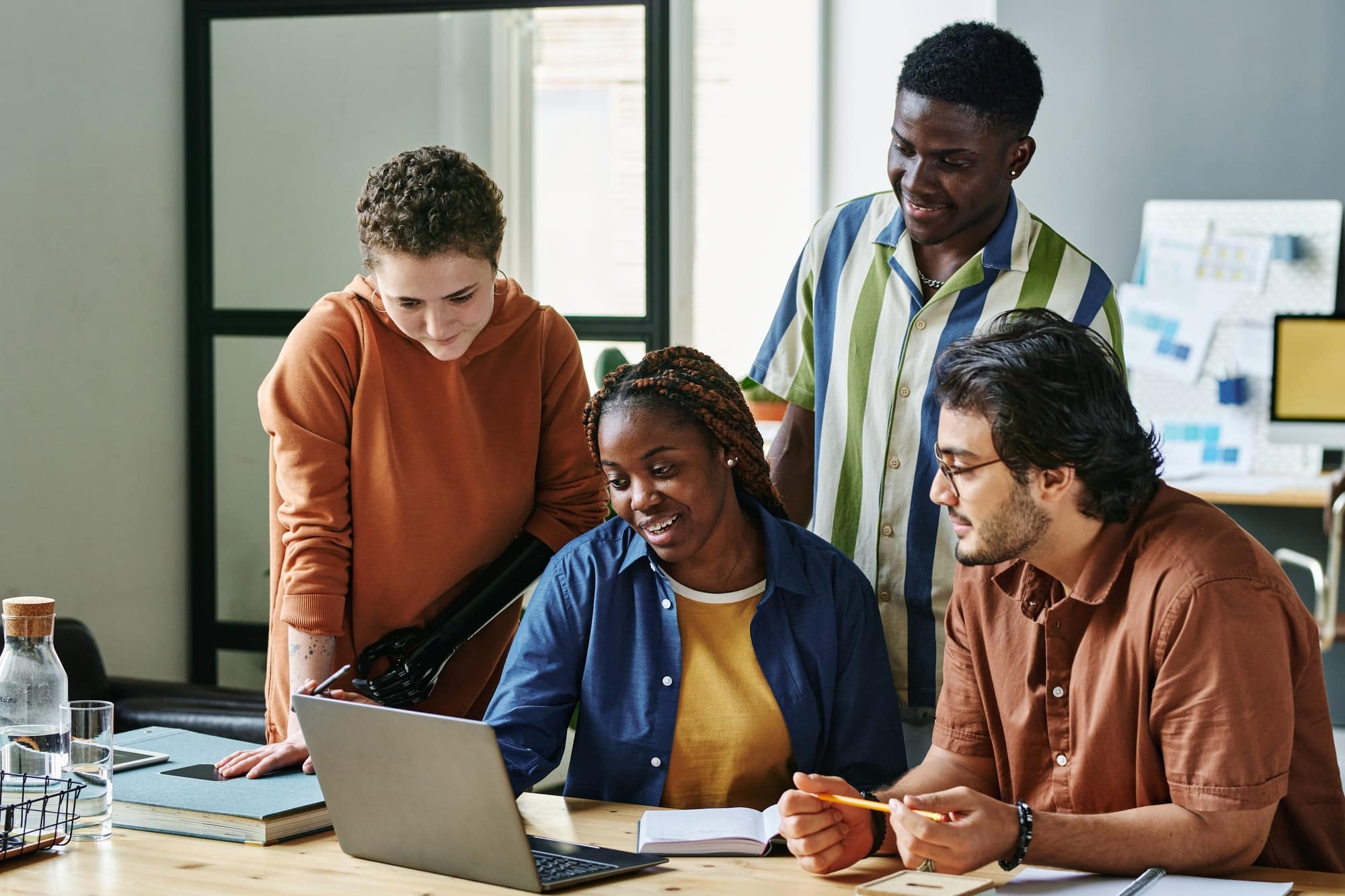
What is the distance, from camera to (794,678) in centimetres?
186

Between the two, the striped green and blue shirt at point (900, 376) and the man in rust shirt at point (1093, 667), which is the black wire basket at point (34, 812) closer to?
the man in rust shirt at point (1093, 667)

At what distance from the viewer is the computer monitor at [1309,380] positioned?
201 inches

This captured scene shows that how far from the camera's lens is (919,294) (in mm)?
2051

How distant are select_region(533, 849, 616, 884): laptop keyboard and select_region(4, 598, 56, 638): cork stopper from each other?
1.95ft

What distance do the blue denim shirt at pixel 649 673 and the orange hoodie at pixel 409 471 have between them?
174 mm

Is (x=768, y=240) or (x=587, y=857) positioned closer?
(x=587, y=857)

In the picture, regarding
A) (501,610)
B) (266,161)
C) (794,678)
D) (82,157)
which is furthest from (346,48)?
(794,678)

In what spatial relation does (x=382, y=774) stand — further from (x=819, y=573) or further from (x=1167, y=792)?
(x=1167, y=792)

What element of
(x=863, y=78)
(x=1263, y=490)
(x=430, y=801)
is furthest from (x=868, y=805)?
(x=863, y=78)

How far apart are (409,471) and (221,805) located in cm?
51

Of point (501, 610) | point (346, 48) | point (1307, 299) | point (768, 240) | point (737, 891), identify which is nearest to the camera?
point (737, 891)

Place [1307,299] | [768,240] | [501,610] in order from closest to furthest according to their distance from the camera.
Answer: [501,610] → [1307,299] → [768,240]

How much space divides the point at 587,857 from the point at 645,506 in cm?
49

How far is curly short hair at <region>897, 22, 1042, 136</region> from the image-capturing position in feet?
6.28
